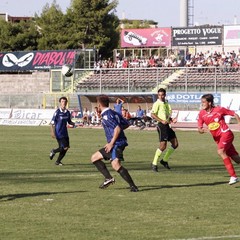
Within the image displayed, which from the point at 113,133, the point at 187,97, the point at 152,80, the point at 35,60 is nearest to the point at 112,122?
the point at 113,133

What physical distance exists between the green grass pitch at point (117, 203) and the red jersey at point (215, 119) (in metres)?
1.13

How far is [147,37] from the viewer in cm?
7269

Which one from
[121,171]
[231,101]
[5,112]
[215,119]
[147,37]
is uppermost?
[147,37]

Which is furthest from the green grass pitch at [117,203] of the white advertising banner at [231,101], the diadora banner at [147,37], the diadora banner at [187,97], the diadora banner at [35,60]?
the diadora banner at [147,37]

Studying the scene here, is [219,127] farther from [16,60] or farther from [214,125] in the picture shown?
[16,60]

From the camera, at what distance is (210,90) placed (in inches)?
2330

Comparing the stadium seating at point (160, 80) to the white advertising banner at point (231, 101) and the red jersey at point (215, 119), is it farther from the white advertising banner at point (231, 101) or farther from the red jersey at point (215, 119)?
the red jersey at point (215, 119)

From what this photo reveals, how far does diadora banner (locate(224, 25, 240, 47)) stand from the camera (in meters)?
67.1

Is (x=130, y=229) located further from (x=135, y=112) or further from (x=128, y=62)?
(x=128, y=62)

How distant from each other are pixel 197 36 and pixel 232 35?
11.6 ft

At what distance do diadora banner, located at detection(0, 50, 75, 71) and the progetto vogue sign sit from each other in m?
9.52

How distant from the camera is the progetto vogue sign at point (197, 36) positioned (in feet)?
225

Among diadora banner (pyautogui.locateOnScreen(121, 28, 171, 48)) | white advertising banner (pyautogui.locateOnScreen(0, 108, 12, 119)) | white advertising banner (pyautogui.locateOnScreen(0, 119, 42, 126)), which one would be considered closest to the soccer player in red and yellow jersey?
white advertising banner (pyautogui.locateOnScreen(0, 119, 42, 126))

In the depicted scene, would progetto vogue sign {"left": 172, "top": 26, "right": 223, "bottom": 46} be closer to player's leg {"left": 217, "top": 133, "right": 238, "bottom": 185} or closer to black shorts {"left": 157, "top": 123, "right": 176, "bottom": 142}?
black shorts {"left": 157, "top": 123, "right": 176, "bottom": 142}
